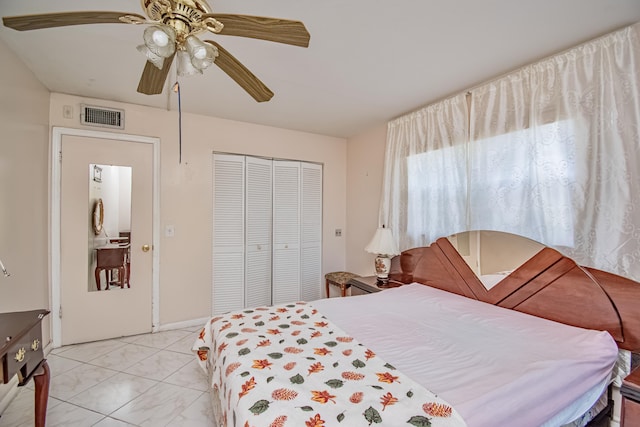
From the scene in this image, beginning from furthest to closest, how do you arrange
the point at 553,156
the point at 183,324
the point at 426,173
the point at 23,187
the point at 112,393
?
the point at 183,324, the point at 426,173, the point at 23,187, the point at 112,393, the point at 553,156

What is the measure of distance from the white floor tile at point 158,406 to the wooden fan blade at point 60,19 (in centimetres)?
217

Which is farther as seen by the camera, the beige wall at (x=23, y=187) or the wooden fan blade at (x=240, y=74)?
the beige wall at (x=23, y=187)

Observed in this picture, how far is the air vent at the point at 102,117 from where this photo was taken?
2759 millimetres

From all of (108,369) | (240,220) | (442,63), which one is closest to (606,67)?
(442,63)

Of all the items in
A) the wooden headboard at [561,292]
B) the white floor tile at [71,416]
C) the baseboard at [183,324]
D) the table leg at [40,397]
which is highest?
the wooden headboard at [561,292]

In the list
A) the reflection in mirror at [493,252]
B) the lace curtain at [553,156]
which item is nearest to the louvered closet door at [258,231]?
the lace curtain at [553,156]

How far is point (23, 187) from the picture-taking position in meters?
2.18

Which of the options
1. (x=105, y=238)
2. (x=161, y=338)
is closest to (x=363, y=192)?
(x=161, y=338)

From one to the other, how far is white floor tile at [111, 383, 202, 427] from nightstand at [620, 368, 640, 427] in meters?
2.38

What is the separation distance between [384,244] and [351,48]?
1.89m

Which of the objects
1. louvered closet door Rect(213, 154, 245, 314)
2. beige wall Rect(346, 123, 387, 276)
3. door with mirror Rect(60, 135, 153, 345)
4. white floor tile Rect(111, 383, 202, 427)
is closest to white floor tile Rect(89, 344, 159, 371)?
door with mirror Rect(60, 135, 153, 345)

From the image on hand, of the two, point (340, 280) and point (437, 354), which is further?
point (340, 280)

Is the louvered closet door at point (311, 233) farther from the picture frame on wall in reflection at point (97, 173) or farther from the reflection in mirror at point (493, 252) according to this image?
the picture frame on wall in reflection at point (97, 173)

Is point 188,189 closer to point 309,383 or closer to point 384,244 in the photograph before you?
point 384,244
